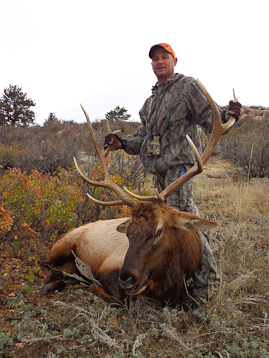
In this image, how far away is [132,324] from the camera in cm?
250

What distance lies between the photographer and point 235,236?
4.20 meters

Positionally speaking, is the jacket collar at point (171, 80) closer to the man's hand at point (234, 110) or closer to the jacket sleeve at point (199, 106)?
the jacket sleeve at point (199, 106)

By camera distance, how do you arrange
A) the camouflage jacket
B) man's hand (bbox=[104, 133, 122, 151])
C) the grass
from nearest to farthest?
the grass
the camouflage jacket
man's hand (bbox=[104, 133, 122, 151])

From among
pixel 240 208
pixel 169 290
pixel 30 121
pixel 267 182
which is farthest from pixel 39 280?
pixel 30 121

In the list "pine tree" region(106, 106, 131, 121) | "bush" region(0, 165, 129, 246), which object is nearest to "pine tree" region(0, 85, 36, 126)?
"pine tree" region(106, 106, 131, 121)

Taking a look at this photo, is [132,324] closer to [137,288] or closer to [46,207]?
[137,288]

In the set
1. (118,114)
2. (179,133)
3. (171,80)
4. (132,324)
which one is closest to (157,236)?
(132,324)

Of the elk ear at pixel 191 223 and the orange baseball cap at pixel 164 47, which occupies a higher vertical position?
the orange baseball cap at pixel 164 47

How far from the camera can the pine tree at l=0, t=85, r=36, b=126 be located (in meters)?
19.8

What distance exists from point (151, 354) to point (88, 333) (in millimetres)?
596

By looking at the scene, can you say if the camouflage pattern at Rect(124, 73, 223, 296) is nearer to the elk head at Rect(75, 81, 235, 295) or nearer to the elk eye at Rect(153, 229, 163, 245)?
the elk head at Rect(75, 81, 235, 295)

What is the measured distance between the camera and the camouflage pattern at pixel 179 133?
2.98 m

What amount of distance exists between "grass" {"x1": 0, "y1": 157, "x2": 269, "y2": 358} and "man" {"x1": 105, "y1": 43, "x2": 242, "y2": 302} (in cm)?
37

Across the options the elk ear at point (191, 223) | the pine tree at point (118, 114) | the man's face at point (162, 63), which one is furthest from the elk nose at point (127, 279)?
the pine tree at point (118, 114)
